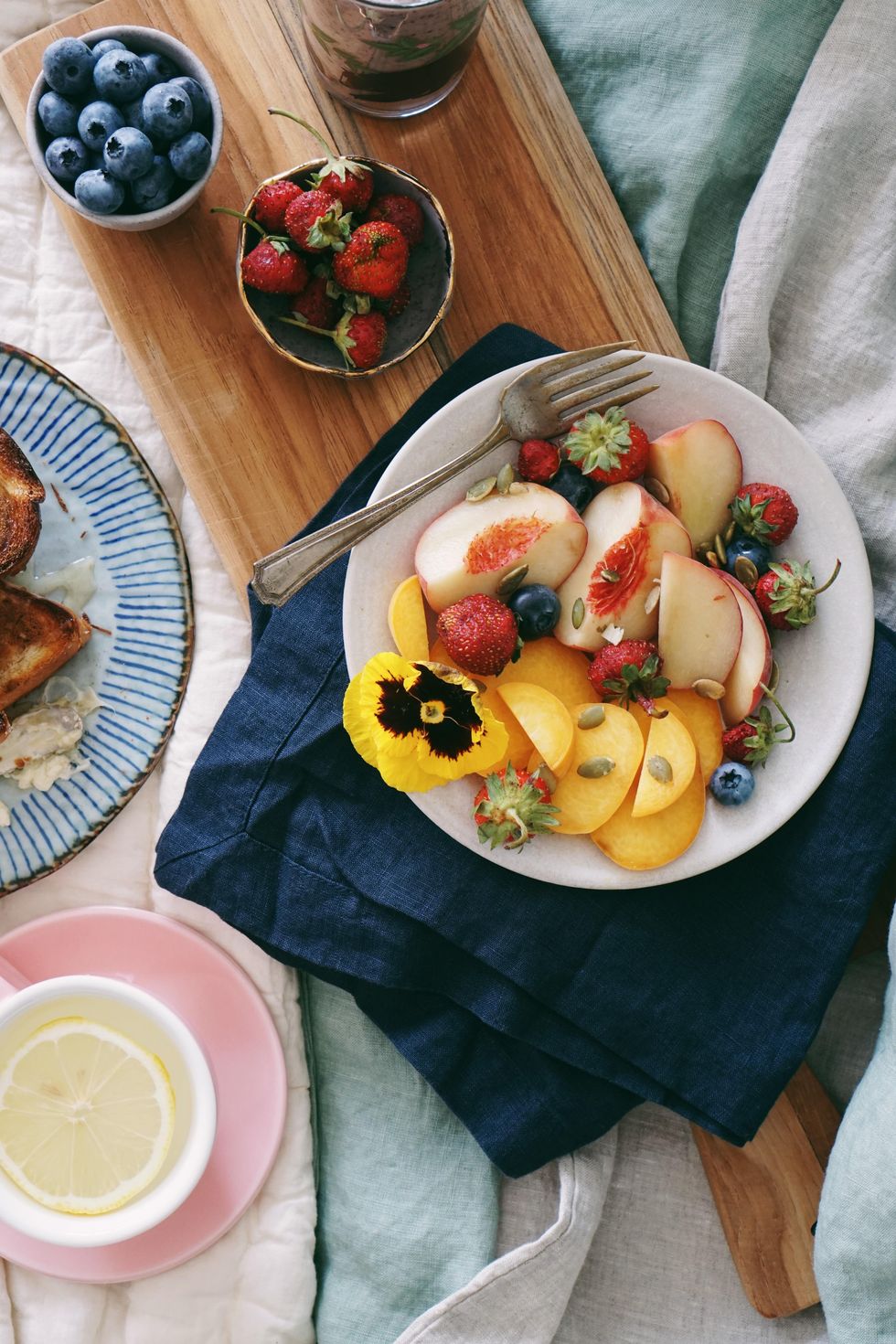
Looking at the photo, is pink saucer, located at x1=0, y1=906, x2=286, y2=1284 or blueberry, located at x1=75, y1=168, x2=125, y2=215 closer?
blueberry, located at x1=75, y1=168, x2=125, y2=215

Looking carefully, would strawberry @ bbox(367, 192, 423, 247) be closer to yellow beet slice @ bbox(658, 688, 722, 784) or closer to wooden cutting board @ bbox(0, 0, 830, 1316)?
wooden cutting board @ bbox(0, 0, 830, 1316)

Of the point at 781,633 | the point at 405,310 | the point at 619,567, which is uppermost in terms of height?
the point at 405,310

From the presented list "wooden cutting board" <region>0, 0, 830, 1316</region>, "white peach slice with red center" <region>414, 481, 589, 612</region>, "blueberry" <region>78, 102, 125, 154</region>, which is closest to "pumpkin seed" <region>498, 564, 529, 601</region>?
"white peach slice with red center" <region>414, 481, 589, 612</region>

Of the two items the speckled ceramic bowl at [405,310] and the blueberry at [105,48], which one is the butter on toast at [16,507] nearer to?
the speckled ceramic bowl at [405,310]

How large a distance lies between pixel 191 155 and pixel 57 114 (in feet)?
0.58

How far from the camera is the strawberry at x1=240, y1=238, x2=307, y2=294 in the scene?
1.35 m

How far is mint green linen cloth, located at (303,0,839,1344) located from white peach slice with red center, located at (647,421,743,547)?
0.25 meters

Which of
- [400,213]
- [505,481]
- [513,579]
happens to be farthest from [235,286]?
[513,579]

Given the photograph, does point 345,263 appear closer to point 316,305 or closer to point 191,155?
point 316,305

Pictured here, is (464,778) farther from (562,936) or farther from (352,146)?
(352,146)

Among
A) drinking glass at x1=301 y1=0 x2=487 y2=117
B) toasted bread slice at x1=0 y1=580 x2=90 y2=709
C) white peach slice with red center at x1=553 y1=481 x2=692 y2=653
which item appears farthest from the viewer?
toasted bread slice at x1=0 y1=580 x2=90 y2=709

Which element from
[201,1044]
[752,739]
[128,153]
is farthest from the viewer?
[201,1044]

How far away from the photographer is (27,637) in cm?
144

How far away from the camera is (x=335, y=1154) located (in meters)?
1.58
